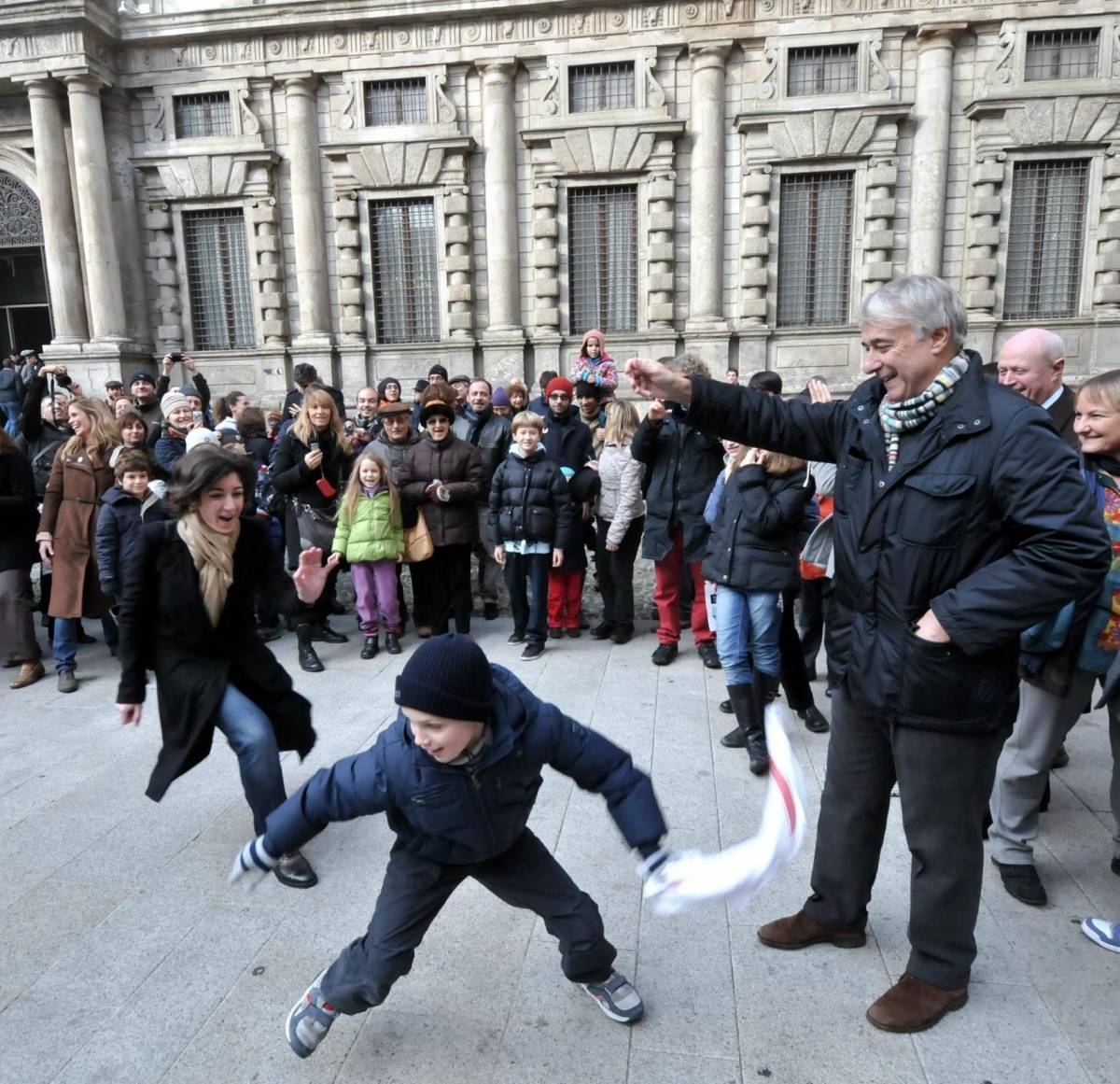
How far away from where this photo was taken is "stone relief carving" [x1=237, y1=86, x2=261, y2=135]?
1513 cm

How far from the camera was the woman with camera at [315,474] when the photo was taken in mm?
6652

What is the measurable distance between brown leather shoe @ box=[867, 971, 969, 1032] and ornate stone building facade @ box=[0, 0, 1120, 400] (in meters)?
13.5

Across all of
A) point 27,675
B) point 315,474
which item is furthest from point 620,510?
point 27,675

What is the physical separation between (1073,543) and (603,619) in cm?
502

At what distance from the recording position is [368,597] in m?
6.80

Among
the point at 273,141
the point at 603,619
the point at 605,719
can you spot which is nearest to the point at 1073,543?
the point at 605,719

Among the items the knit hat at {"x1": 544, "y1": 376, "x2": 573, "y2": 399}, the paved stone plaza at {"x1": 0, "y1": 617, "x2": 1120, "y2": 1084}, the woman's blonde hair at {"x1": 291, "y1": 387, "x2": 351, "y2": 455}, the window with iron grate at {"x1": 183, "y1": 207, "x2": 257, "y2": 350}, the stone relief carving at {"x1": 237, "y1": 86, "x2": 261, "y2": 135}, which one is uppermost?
the stone relief carving at {"x1": 237, "y1": 86, "x2": 261, "y2": 135}

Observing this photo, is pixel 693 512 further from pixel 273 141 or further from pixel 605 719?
pixel 273 141

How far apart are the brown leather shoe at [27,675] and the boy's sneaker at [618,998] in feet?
17.6

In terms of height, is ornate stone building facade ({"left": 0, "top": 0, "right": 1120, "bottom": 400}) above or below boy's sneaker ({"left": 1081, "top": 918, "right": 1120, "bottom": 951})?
above

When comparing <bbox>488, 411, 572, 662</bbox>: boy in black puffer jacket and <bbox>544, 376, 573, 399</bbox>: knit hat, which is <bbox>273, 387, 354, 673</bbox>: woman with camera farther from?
<bbox>544, 376, 573, 399</bbox>: knit hat

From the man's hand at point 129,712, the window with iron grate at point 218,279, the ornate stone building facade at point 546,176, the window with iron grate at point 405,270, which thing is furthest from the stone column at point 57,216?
the man's hand at point 129,712

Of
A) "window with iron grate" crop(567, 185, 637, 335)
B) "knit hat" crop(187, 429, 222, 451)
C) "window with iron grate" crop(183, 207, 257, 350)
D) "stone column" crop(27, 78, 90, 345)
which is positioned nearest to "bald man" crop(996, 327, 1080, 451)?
"knit hat" crop(187, 429, 222, 451)

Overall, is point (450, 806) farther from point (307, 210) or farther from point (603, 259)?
point (307, 210)
